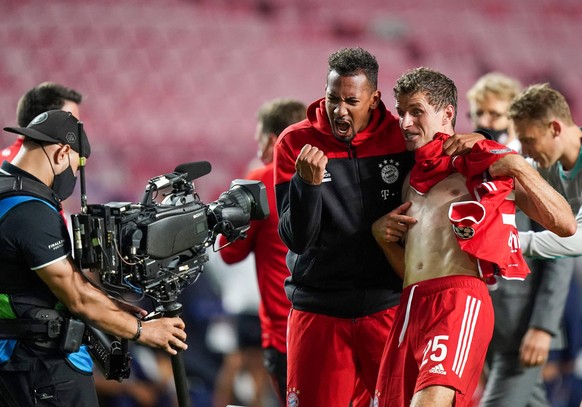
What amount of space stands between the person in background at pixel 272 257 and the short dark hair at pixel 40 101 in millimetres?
943

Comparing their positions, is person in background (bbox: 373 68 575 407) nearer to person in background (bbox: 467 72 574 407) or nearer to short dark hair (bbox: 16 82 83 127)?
person in background (bbox: 467 72 574 407)

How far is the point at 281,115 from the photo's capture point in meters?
4.50

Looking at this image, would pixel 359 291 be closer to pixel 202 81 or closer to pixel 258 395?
pixel 258 395

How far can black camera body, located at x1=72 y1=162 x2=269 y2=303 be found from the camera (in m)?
3.05

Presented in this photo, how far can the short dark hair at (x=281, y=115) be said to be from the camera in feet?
14.7

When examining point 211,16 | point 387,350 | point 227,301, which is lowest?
point 227,301

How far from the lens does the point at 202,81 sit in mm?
6629

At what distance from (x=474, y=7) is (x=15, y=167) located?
13.4 feet

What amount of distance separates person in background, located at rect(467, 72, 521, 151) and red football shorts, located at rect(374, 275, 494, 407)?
201 centimetres

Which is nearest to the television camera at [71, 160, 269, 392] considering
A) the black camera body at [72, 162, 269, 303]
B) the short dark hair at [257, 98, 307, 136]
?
the black camera body at [72, 162, 269, 303]

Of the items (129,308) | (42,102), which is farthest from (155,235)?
(42,102)

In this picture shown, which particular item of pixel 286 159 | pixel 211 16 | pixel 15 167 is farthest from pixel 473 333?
pixel 211 16

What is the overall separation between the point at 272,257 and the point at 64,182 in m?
1.43

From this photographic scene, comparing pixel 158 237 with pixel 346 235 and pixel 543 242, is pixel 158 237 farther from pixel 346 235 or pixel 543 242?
pixel 543 242
